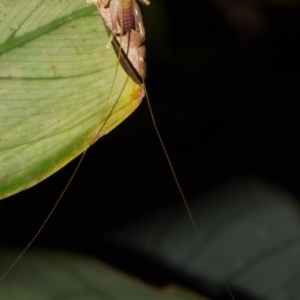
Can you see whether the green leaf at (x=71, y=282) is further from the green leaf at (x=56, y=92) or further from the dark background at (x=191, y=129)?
the green leaf at (x=56, y=92)

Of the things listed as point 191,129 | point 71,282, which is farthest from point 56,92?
point 191,129

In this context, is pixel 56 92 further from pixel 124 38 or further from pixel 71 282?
pixel 71 282

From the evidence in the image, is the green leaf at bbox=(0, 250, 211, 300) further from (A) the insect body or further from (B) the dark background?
(A) the insect body

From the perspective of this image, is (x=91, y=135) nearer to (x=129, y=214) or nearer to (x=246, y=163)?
(x=129, y=214)

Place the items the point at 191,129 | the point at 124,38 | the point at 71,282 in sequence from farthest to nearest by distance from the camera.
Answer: the point at 191,129 → the point at 71,282 → the point at 124,38

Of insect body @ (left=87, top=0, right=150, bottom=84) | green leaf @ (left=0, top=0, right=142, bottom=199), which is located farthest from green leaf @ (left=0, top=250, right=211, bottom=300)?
insect body @ (left=87, top=0, right=150, bottom=84)

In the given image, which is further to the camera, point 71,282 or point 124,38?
point 71,282
